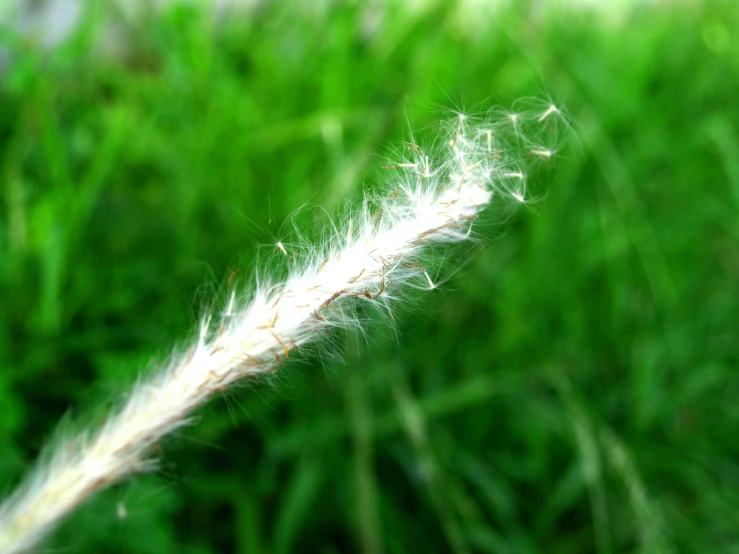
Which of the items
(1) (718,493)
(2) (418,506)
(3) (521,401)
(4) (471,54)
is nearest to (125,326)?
(2) (418,506)

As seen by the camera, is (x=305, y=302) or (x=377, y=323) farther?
(x=377, y=323)

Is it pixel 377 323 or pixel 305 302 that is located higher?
pixel 305 302

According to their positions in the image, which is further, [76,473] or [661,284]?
[661,284]

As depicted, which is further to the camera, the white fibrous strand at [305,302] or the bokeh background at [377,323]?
the bokeh background at [377,323]

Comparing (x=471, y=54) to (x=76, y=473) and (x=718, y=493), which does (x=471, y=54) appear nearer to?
(x=718, y=493)

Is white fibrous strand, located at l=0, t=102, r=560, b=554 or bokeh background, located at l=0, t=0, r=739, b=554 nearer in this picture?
white fibrous strand, located at l=0, t=102, r=560, b=554
